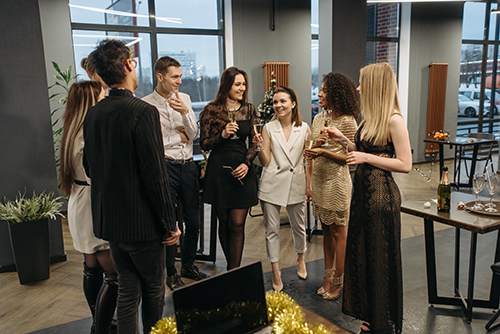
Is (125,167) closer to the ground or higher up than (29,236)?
higher up

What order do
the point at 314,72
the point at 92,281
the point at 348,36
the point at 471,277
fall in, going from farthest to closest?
the point at 314,72 < the point at 348,36 < the point at 471,277 < the point at 92,281

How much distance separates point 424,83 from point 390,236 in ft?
24.3

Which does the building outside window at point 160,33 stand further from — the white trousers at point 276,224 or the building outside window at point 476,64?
the building outside window at point 476,64

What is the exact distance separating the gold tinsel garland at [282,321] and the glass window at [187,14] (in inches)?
250

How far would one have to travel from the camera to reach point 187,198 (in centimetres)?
311

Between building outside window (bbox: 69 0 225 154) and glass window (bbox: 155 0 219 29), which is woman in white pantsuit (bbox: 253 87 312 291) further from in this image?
glass window (bbox: 155 0 219 29)

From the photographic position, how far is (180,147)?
119 inches

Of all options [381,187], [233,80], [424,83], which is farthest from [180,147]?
[424,83]

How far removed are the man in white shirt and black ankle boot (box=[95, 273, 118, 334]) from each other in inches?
36.1

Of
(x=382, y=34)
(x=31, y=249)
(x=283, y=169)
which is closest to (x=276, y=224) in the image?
(x=283, y=169)

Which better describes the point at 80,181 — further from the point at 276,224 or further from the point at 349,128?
the point at 349,128

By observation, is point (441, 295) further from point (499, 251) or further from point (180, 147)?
point (180, 147)

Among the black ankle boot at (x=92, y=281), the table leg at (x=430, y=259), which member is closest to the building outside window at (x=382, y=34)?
the table leg at (x=430, y=259)

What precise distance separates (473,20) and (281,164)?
9309 millimetres
